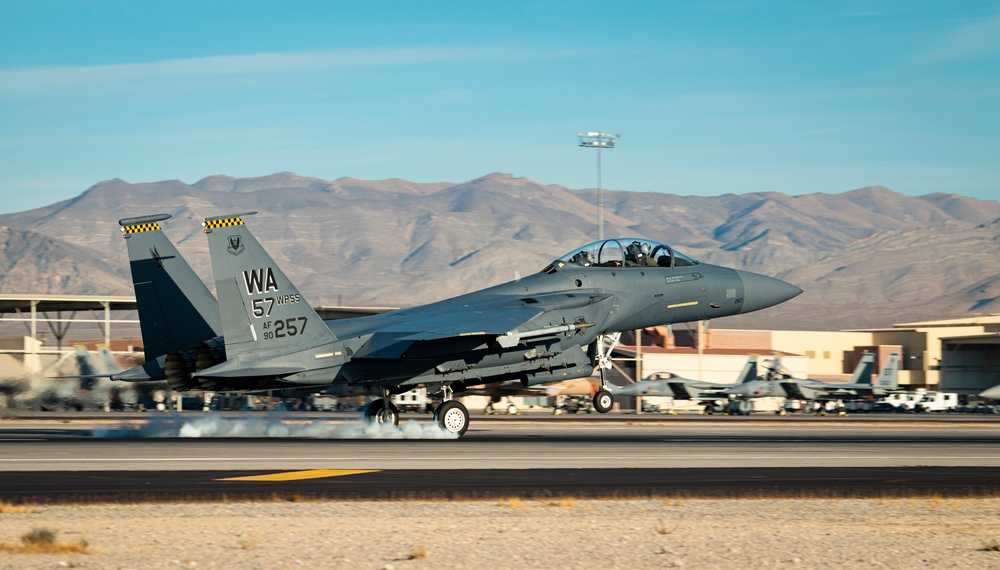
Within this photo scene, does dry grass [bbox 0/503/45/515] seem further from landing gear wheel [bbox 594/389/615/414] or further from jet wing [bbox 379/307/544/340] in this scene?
landing gear wheel [bbox 594/389/615/414]

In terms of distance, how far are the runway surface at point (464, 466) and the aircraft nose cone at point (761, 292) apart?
4.25 metres

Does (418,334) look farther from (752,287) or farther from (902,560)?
(902,560)

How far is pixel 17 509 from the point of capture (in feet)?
42.8

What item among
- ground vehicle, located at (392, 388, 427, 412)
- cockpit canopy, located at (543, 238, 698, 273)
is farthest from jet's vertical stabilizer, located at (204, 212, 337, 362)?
ground vehicle, located at (392, 388, 427, 412)

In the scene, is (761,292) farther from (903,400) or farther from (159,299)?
(903,400)

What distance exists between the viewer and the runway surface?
15750 mm

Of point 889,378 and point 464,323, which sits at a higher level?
point 464,323

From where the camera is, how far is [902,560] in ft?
34.8

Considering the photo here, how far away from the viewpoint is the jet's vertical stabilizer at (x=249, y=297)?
80.6 ft

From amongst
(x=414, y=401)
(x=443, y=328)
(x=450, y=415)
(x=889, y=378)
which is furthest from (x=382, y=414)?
(x=889, y=378)

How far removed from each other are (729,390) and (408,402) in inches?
812

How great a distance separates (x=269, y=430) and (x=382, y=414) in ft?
10.4

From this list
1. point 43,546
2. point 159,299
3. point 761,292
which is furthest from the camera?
point 761,292

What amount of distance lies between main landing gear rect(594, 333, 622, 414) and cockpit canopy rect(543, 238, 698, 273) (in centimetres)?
210
